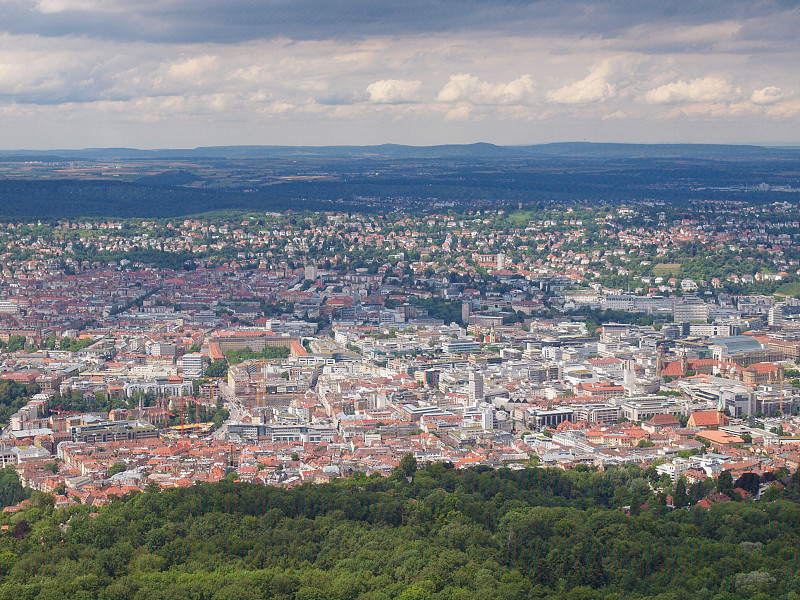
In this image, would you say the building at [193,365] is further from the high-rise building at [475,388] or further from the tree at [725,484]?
the tree at [725,484]

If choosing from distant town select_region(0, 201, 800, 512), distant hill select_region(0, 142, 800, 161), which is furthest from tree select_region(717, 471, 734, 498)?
distant hill select_region(0, 142, 800, 161)

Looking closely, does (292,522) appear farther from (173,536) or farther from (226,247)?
(226,247)

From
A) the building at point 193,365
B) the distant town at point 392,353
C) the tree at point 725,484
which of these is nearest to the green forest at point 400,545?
the tree at point 725,484

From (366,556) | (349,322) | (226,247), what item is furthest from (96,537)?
(226,247)

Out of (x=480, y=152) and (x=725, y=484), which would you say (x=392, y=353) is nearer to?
(x=725, y=484)

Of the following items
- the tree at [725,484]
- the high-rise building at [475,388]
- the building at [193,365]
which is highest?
the tree at [725,484]

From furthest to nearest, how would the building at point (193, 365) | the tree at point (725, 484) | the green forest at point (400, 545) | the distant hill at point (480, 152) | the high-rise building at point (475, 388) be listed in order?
1. the distant hill at point (480, 152)
2. the building at point (193, 365)
3. the high-rise building at point (475, 388)
4. the tree at point (725, 484)
5. the green forest at point (400, 545)

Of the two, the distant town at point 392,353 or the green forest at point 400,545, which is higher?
the green forest at point 400,545
